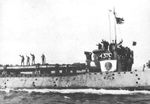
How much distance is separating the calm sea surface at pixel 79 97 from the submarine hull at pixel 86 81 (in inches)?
22.4

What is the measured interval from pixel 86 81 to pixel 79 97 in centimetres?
447

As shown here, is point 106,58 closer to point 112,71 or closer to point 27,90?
Result: point 112,71

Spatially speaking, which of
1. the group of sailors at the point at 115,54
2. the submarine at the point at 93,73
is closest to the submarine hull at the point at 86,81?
the submarine at the point at 93,73

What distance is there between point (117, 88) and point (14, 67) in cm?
1544

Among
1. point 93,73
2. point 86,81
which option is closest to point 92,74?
point 93,73

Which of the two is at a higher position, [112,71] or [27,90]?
[112,71]

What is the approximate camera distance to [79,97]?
30.9 metres

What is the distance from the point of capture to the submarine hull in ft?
105

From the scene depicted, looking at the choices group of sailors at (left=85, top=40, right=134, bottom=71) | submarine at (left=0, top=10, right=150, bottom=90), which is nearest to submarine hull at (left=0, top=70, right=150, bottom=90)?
submarine at (left=0, top=10, right=150, bottom=90)

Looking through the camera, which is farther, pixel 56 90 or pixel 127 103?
pixel 56 90

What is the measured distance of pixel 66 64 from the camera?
126 ft

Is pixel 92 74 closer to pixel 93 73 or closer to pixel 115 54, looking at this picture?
pixel 93 73

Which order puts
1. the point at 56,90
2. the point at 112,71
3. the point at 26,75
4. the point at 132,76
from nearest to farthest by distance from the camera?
the point at 132,76
the point at 112,71
the point at 56,90
the point at 26,75

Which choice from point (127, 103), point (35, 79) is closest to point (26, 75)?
point (35, 79)
